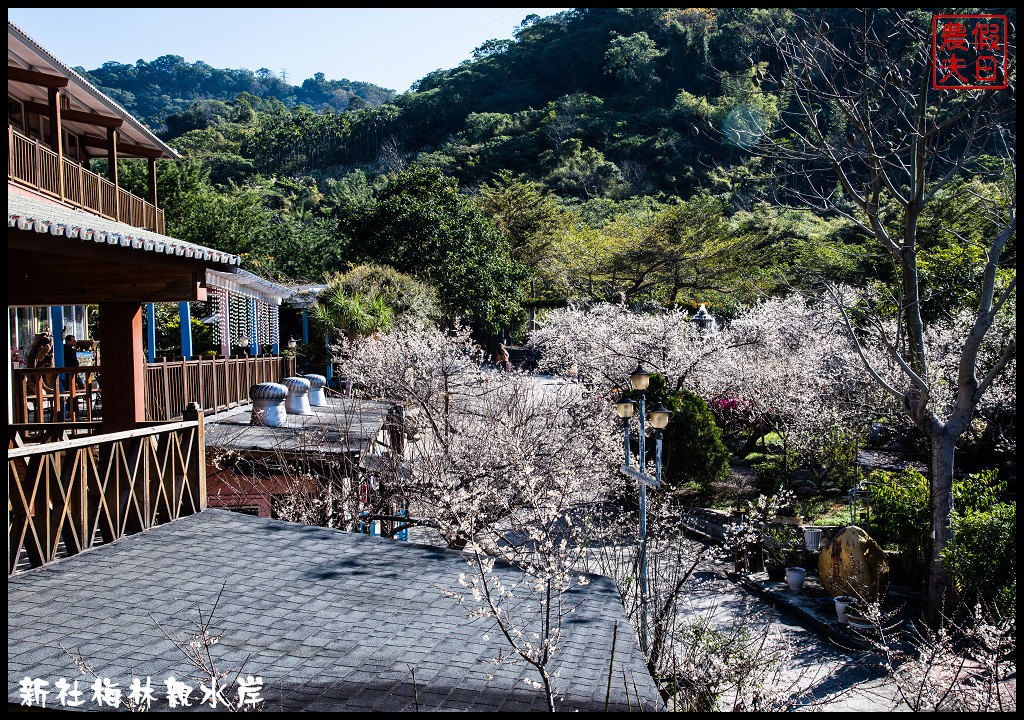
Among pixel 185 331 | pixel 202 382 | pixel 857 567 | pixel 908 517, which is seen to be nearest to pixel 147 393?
pixel 202 382

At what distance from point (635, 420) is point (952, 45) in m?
9.47

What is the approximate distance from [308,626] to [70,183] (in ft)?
37.6

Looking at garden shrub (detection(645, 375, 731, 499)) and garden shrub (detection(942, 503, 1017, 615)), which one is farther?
garden shrub (detection(645, 375, 731, 499))

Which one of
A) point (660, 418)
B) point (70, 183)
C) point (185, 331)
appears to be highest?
point (70, 183)

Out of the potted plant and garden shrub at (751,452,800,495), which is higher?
garden shrub at (751,452,800,495)

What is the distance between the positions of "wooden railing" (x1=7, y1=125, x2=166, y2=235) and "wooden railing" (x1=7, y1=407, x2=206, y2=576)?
208 inches

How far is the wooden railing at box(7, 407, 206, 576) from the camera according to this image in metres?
5.12

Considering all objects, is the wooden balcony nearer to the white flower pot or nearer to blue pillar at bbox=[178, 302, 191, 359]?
blue pillar at bbox=[178, 302, 191, 359]

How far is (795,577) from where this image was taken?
1295 centimetres

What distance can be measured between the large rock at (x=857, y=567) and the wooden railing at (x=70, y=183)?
1273cm

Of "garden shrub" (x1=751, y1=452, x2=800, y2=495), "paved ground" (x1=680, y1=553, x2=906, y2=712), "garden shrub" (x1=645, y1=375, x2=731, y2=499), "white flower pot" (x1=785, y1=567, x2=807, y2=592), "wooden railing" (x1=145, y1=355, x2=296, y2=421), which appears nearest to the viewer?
"paved ground" (x1=680, y1=553, x2=906, y2=712)

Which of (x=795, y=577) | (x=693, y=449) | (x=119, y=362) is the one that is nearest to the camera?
(x=119, y=362)

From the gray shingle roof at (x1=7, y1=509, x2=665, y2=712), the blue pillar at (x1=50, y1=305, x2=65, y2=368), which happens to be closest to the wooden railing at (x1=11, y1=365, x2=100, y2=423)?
the blue pillar at (x1=50, y1=305, x2=65, y2=368)

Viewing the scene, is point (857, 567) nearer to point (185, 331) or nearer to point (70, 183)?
point (185, 331)
